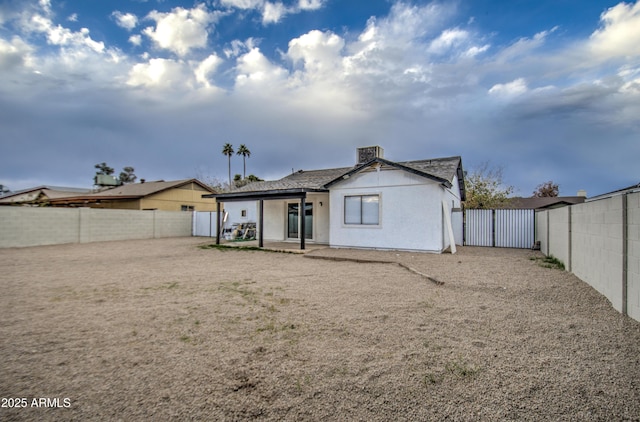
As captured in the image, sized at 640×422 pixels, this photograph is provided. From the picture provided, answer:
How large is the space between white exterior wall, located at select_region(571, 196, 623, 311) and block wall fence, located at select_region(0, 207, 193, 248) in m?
21.2

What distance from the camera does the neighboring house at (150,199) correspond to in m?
22.3

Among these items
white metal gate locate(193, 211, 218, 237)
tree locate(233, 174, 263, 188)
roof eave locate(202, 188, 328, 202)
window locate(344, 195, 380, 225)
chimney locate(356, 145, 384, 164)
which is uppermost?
tree locate(233, 174, 263, 188)

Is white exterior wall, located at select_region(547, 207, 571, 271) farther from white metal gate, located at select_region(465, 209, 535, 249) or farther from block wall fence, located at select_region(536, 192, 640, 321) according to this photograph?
white metal gate, located at select_region(465, 209, 535, 249)

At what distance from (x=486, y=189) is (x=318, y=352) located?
22.7m

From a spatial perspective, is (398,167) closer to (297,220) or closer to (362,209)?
(362,209)

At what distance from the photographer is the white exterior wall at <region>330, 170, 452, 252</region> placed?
35.8ft

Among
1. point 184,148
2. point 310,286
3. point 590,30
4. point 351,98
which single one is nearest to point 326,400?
point 310,286

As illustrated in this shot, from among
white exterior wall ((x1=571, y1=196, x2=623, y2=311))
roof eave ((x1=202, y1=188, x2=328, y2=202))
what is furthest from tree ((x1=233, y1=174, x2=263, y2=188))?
white exterior wall ((x1=571, y1=196, x2=623, y2=311))

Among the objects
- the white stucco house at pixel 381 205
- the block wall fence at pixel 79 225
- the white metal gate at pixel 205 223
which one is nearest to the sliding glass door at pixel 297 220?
the white stucco house at pixel 381 205

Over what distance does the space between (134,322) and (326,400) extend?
3.23m

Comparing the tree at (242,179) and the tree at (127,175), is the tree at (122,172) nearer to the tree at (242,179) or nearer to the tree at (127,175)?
the tree at (127,175)

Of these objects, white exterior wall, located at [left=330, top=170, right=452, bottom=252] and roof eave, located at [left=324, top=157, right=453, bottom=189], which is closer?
roof eave, located at [left=324, top=157, right=453, bottom=189]

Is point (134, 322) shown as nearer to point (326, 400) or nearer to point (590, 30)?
point (326, 400)

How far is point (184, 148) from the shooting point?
31188 mm
